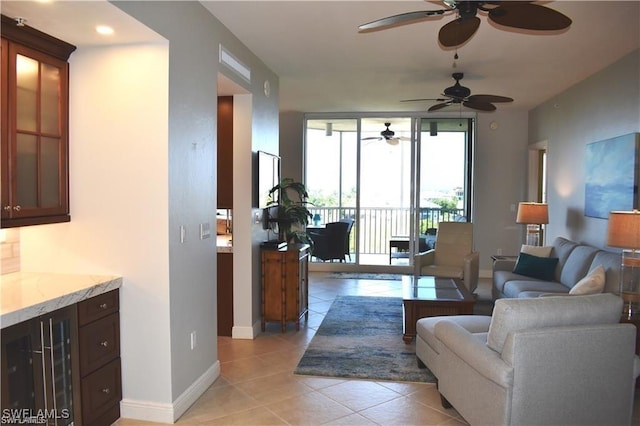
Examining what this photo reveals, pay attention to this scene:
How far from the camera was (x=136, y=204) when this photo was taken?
115 inches

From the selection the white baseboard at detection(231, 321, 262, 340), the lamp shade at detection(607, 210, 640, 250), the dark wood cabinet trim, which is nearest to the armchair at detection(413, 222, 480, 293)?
the lamp shade at detection(607, 210, 640, 250)

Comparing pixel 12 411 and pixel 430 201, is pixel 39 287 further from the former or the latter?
pixel 430 201

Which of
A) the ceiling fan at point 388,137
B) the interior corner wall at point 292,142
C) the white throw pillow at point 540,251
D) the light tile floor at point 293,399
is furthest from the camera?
the interior corner wall at point 292,142

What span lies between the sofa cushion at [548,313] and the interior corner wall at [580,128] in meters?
2.54

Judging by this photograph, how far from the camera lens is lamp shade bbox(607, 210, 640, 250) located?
12.0 ft

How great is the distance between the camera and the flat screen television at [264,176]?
183 inches

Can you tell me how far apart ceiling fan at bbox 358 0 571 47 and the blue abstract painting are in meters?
2.51

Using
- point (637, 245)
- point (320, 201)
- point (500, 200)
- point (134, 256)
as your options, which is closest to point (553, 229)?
point (500, 200)

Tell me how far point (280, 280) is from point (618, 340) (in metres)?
3.02

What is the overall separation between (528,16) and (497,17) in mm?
168

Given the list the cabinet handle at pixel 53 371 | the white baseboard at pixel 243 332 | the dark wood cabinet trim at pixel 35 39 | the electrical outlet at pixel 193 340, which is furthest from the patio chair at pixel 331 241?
the cabinet handle at pixel 53 371

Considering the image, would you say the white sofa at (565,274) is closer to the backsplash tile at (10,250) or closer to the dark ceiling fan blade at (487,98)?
the dark ceiling fan blade at (487,98)

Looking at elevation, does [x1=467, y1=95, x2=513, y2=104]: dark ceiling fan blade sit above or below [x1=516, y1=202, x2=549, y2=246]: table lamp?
above

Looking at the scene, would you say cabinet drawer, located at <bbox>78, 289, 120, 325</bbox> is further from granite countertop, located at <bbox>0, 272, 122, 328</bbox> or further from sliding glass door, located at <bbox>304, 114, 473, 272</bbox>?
sliding glass door, located at <bbox>304, 114, 473, 272</bbox>
